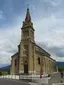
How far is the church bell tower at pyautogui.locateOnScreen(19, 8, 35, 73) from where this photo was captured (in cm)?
8138

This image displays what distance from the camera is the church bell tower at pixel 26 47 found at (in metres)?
81.4

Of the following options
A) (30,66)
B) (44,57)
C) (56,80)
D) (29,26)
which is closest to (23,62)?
(30,66)

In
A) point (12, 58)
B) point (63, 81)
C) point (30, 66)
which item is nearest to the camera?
point (63, 81)

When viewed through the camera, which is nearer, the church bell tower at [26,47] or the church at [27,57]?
the church at [27,57]

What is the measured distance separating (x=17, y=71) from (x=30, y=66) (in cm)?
560

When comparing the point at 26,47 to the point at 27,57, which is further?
the point at 26,47

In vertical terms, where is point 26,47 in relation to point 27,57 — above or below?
above

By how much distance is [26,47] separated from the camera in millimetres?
83125

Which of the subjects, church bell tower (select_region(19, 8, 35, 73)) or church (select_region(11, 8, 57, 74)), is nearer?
church (select_region(11, 8, 57, 74))

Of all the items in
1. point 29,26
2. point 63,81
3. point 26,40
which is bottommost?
point 63,81

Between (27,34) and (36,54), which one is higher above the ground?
(27,34)

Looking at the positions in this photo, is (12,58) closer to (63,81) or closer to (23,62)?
(23,62)

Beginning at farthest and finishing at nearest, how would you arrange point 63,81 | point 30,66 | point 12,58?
point 12,58 → point 30,66 → point 63,81

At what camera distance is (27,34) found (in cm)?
8350
